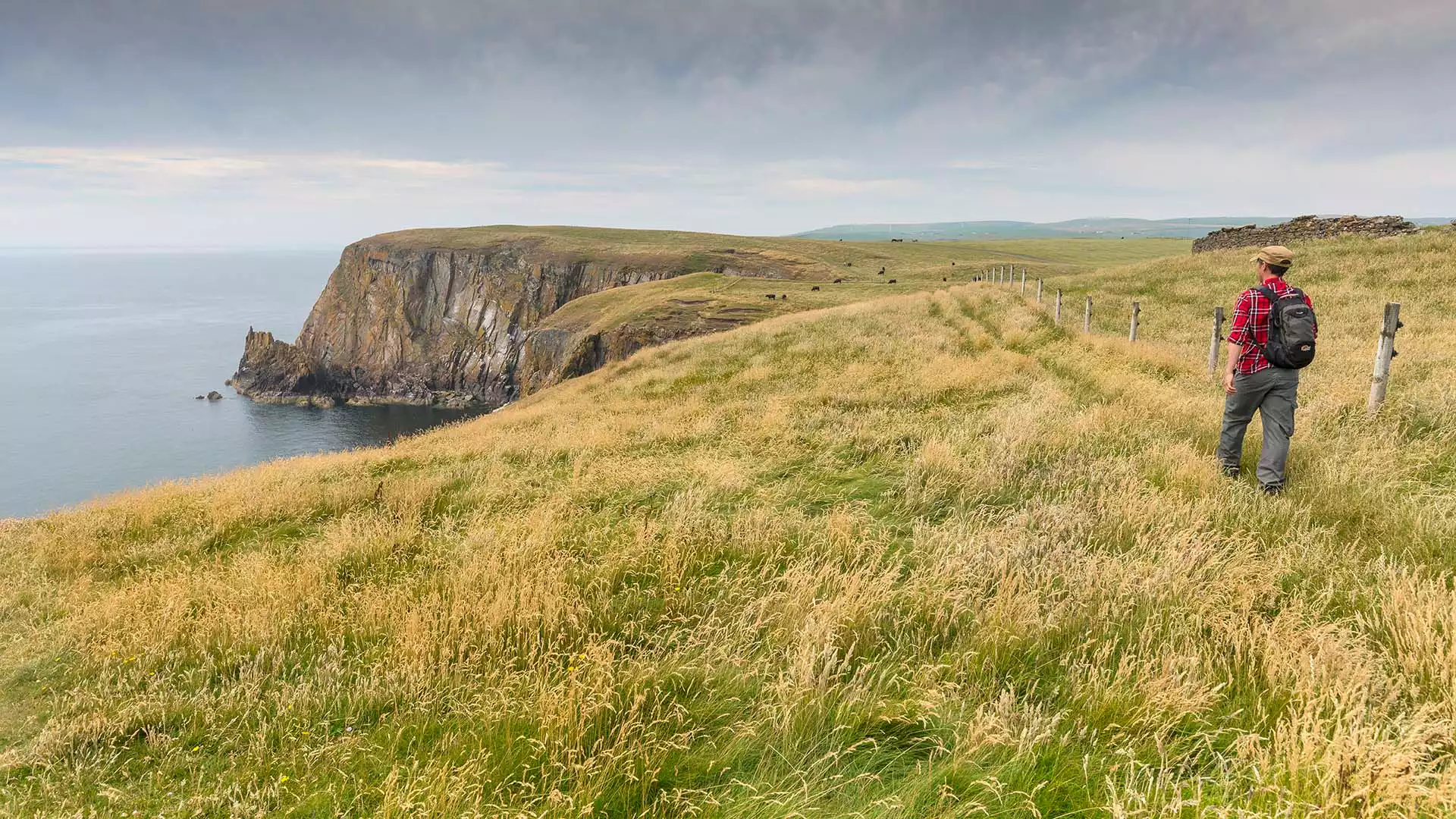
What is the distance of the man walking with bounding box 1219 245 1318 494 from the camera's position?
6344 mm

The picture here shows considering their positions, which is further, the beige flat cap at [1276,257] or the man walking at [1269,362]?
the beige flat cap at [1276,257]

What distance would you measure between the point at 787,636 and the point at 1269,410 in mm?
5794

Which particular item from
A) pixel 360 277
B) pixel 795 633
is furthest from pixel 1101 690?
pixel 360 277

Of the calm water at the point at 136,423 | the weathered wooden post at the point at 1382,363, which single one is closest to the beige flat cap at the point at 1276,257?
the weathered wooden post at the point at 1382,363

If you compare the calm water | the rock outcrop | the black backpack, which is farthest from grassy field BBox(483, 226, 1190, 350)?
the black backpack

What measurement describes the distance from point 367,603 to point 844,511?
14.7 feet

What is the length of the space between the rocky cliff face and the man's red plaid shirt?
7415 cm

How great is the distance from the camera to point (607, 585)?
5312 mm

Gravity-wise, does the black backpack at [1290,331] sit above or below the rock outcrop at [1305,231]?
below

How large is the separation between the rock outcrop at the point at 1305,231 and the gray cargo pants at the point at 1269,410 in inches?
1812

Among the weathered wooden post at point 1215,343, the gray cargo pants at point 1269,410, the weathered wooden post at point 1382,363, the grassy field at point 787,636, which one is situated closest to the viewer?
the grassy field at point 787,636

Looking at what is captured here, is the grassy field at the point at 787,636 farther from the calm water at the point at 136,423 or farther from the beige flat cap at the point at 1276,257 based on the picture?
the calm water at the point at 136,423

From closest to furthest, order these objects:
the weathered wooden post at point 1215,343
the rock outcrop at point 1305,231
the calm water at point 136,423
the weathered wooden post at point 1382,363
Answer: the weathered wooden post at point 1382,363
the weathered wooden post at point 1215,343
the rock outcrop at point 1305,231
the calm water at point 136,423

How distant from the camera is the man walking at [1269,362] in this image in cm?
634
